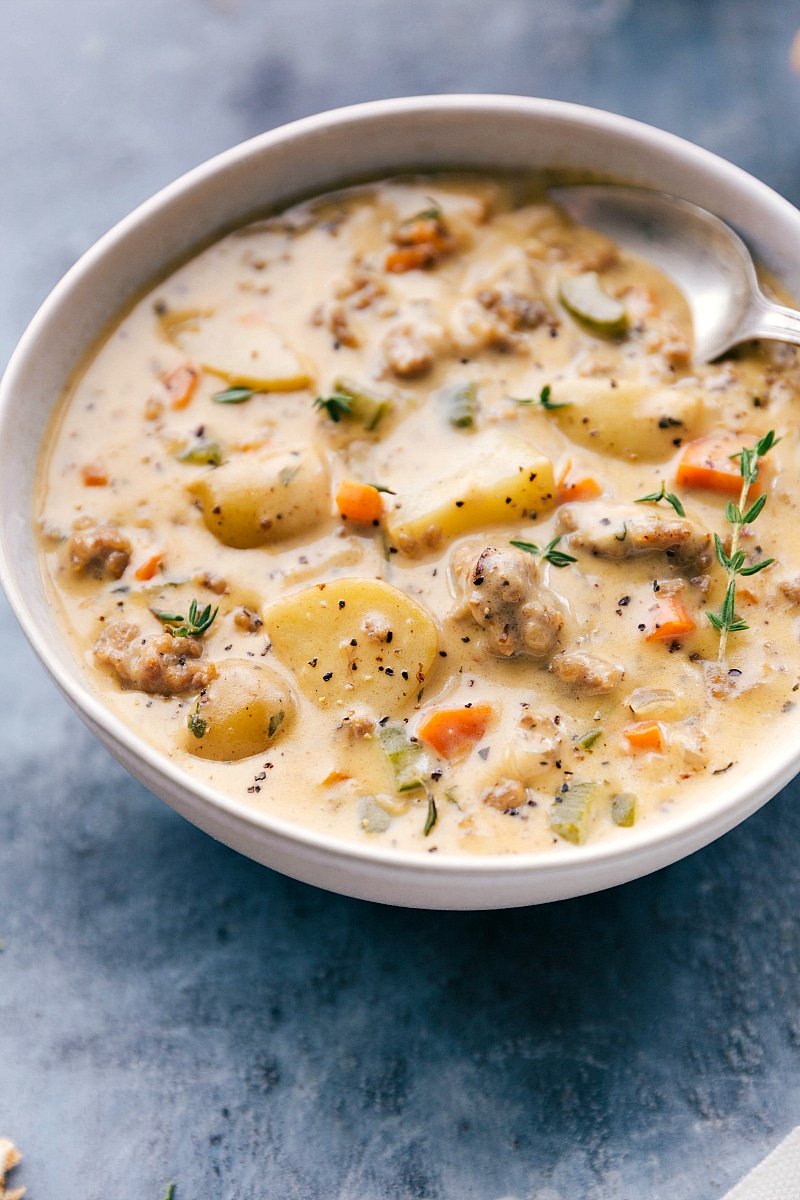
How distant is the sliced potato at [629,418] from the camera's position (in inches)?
116

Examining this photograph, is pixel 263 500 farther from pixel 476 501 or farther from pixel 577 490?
pixel 577 490

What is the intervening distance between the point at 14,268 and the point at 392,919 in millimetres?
2142

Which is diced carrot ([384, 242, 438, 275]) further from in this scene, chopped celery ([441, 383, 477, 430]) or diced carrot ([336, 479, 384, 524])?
diced carrot ([336, 479, 384, 524])

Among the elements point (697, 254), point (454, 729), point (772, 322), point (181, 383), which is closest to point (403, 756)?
point (454, 729)

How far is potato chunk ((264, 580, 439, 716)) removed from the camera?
2648mm

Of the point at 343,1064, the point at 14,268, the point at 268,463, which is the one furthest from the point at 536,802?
the point at 14,268

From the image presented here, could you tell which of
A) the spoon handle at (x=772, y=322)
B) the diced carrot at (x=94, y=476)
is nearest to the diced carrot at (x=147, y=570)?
the diced carrot at (x=94, y=476)

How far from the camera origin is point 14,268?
369 centimetres

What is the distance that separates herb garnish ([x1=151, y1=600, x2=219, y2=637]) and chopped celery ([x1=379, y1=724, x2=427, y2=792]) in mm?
446

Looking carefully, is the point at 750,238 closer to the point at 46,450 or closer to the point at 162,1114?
the point at 46,450

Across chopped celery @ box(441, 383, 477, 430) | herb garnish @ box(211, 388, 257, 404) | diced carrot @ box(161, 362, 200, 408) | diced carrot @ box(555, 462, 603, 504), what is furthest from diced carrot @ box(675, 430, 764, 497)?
diced carrot @ box(161, 362, 200, 408)

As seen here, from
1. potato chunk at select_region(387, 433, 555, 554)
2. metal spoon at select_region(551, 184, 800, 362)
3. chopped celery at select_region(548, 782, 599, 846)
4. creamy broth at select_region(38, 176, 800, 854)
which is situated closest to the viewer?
chopped celery at select_region(548, 782, 599, 846)

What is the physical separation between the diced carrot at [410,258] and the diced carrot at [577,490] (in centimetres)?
74

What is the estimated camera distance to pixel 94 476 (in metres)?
2.96
